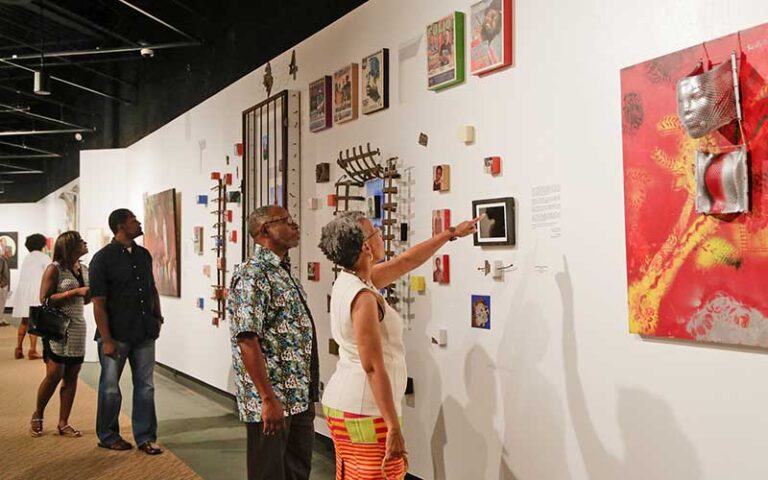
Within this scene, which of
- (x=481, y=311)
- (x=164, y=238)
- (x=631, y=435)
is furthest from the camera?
(x=164, y=238)

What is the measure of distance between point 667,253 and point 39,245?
317 inches

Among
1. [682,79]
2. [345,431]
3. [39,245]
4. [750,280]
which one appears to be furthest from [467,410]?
[39,245]

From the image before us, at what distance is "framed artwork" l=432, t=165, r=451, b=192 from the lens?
3689mm

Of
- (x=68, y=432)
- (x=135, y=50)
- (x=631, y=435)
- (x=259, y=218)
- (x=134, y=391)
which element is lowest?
(x=68, y=432)

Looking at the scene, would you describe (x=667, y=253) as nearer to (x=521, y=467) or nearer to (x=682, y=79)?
(x=682, y=79)

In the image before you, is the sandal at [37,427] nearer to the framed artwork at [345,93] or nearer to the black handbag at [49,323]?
the black handbag at [49,323]

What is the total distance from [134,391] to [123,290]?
75cm

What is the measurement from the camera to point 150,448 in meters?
4.97

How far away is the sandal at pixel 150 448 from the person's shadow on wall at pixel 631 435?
320 centimetres

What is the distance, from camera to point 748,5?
7.49 ft

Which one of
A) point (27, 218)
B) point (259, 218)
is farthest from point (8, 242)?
point (259, 218)

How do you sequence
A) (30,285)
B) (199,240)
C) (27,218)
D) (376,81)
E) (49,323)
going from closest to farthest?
(376,81), (49,323), (199,240), (30,285), (27,218)

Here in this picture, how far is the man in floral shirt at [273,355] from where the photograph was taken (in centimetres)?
A: 286

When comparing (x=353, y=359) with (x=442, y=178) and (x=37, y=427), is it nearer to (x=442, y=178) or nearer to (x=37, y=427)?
(x=442, y=178)
